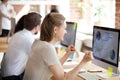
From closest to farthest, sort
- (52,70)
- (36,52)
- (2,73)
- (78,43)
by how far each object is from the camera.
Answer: (52,70)
(36,52)
(2,73)
(78,43)

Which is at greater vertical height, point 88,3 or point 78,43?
point 88,3

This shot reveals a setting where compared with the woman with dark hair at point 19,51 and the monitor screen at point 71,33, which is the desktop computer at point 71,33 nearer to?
the monitor screen at point 71,33

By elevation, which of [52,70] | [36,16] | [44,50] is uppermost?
[36,16]

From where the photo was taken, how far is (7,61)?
2709 millimetres

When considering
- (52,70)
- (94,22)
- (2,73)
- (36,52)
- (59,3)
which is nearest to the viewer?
(52,70)

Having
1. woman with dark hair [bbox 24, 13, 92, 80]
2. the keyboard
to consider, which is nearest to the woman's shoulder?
woman with dark hair [bbox 24, 13, 92, 80]

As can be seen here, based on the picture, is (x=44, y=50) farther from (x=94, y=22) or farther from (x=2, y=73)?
(x=94, y=22)

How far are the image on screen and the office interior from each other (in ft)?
8.27

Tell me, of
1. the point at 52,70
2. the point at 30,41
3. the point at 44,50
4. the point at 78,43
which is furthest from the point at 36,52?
the point at 78,43

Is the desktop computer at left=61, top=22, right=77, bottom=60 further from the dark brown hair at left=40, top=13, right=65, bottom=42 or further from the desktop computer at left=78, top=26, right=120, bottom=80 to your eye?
the dark brown hair at left=40, top=13, right=65, bottom=42

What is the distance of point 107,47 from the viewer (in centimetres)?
216

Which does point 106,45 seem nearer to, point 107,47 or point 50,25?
point 107,47

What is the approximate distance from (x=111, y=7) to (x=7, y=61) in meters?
3.25

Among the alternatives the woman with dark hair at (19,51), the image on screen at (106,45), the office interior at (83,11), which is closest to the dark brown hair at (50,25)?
the image on screen at (106,45)
